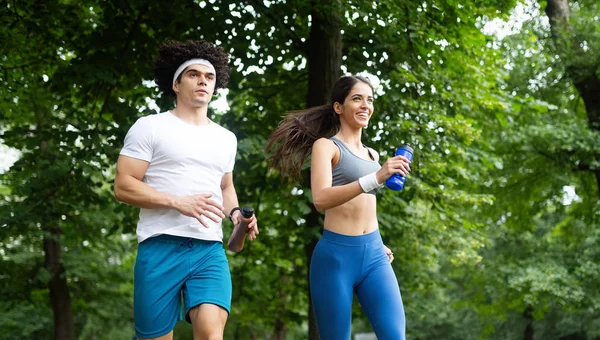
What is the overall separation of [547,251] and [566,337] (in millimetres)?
10277

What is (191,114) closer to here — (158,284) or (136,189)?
(136,189)

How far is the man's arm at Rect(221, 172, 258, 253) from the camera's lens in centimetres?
394

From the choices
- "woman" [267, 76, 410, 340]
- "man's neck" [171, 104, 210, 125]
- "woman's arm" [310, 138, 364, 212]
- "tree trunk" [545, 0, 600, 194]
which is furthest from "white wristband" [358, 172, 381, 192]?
"tree trunk" [545, 0, 600, 194]

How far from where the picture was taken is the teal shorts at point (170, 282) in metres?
3.71

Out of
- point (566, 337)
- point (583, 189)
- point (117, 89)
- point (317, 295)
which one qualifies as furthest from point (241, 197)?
point (566, 337)

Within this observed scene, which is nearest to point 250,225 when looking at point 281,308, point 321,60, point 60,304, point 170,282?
point 170,282

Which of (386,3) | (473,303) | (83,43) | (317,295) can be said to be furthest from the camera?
(473,303)

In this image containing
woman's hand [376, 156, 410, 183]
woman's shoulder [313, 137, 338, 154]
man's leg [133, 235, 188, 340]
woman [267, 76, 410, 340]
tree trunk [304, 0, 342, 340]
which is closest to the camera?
man's leg [133, 235, 188, 340]

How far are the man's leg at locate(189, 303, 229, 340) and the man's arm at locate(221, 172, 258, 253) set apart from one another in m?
0.36

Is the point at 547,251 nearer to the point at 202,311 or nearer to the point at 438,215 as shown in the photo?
the point at 438,215

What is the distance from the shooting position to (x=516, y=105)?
11156 millimetres

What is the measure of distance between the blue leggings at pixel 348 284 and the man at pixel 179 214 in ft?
2.29

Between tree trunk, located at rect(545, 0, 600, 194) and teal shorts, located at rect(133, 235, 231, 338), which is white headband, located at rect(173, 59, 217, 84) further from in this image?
tree trunk, located at rect(545, 0, 600, 194)

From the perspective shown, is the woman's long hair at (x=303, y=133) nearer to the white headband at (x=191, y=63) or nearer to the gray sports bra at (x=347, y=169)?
the gray sports bra at (x=347, y=169)
